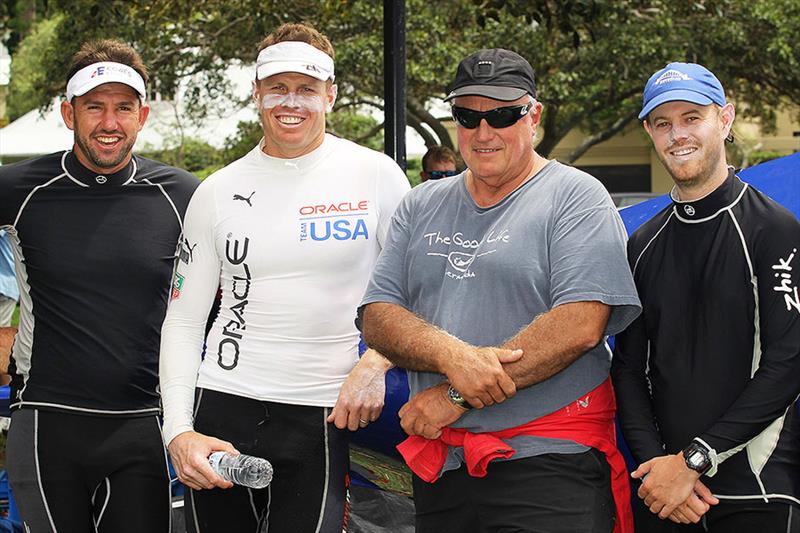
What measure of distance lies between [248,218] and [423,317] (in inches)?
23.9

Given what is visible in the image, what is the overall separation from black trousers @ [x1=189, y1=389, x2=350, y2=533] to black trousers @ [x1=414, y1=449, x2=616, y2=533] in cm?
48

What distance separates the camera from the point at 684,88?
2.54 meters

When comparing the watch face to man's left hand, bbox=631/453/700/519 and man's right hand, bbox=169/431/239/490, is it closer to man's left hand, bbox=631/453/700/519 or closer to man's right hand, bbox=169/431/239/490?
man's left hand, bbox=631/453/700/519

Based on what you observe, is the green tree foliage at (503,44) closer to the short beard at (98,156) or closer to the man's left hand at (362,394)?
the short beard at (98,156)

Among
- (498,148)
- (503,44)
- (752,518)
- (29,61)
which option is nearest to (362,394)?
(498,148)

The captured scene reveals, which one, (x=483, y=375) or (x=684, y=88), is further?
(x=684, y=88)

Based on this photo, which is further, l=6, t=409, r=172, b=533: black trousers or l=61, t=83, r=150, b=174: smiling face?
l=61, t=83, r=150, b=174: smiling face

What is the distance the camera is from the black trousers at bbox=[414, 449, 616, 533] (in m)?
2.47

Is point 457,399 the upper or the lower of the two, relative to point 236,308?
lower

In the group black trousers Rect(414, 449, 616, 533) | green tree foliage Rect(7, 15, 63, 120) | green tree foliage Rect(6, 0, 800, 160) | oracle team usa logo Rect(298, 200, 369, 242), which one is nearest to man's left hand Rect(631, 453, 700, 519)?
black trousers Rect(414, 449, 616, 533)

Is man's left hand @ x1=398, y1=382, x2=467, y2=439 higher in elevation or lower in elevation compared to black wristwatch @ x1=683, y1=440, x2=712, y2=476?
Answer: higher

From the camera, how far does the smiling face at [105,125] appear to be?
132 inches

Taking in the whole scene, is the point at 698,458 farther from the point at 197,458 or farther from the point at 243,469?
the point at 197,458

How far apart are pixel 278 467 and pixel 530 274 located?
0.93 m
